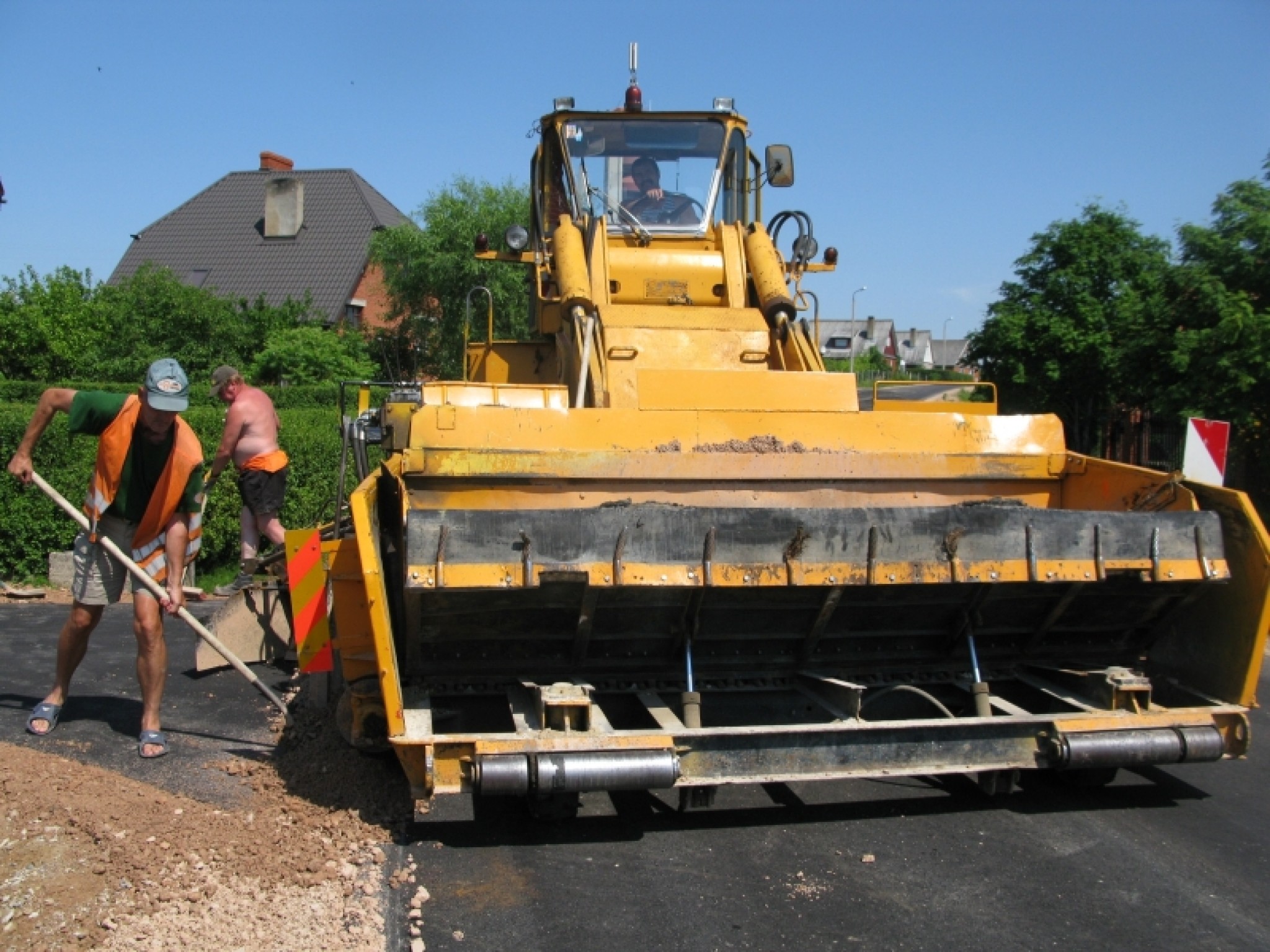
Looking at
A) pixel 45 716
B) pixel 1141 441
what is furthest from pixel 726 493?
pixel 1141 441

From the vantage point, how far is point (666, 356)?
629 cm

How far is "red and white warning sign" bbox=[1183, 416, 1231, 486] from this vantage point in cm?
949

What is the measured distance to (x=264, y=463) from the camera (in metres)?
7.93

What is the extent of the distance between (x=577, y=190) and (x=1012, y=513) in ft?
12.6

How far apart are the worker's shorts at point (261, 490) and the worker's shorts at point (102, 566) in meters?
2.41

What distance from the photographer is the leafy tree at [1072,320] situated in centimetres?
1733

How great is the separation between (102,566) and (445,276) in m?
A: 23.7

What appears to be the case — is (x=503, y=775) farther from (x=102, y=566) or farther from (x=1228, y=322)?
(x=1228, y=322)

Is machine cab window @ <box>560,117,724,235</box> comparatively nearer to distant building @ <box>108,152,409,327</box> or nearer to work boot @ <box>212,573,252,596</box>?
work boot @ <box>212,573,252,596</box>

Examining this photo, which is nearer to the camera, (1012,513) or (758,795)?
(1012,513)

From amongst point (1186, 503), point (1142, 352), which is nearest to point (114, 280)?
point (1142, 352)

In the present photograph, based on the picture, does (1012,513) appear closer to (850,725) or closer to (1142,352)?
(850,725)

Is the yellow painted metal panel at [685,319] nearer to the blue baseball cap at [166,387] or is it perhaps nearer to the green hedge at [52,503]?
the blue baseball cap at [166,387]

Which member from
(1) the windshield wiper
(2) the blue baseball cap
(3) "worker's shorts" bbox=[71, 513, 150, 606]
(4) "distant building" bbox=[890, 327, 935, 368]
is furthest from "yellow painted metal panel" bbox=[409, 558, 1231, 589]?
(4) "distant building" bbox=[890, 327, 935, 368]
